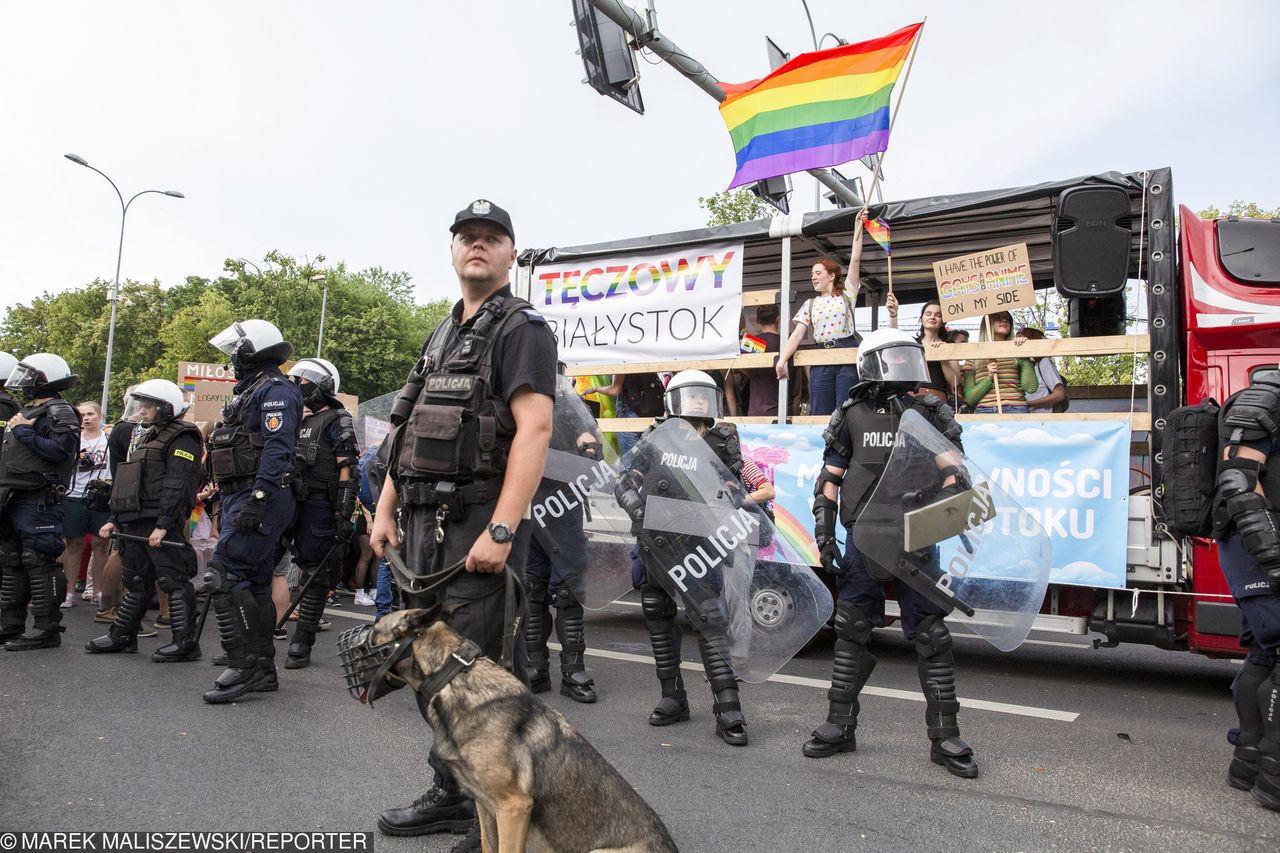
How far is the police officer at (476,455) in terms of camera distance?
2.75 metres

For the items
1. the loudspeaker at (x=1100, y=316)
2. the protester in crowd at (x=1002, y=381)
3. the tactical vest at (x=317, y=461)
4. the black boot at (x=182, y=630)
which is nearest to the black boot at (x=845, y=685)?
the protester in crowd at (x=1002, y=381)

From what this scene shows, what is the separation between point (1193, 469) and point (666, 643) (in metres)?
2.68

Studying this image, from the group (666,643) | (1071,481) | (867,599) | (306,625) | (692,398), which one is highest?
(692,398)

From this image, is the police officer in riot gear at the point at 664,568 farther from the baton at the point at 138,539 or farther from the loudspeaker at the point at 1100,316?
the loudspeaker at the point at 1100,316

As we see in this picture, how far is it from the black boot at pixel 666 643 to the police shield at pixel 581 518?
0.31m

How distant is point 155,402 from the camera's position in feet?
19.8

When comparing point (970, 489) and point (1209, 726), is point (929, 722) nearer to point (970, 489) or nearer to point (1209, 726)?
point (970, 489)

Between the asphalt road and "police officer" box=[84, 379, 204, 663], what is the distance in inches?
8.5

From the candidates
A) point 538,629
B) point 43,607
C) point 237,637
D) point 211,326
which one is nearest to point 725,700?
point 538,629

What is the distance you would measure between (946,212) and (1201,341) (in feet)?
6.35

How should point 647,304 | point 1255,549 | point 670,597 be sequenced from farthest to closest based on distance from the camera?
point 647,304 → point 670,597 → point 1255,549

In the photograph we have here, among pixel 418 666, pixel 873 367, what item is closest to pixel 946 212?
pixel 873 367

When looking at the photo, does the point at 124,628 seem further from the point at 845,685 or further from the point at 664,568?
the point at 845,685

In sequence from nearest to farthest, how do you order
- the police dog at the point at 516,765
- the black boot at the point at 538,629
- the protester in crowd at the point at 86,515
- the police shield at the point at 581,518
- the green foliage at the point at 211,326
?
the police dog at the point at 516,765 < the police shield at the point at 581,518 < the black boot at the point at 538,629 < the protester in crowd at the point at 86,515 < the green foliage at the point at 211,326
